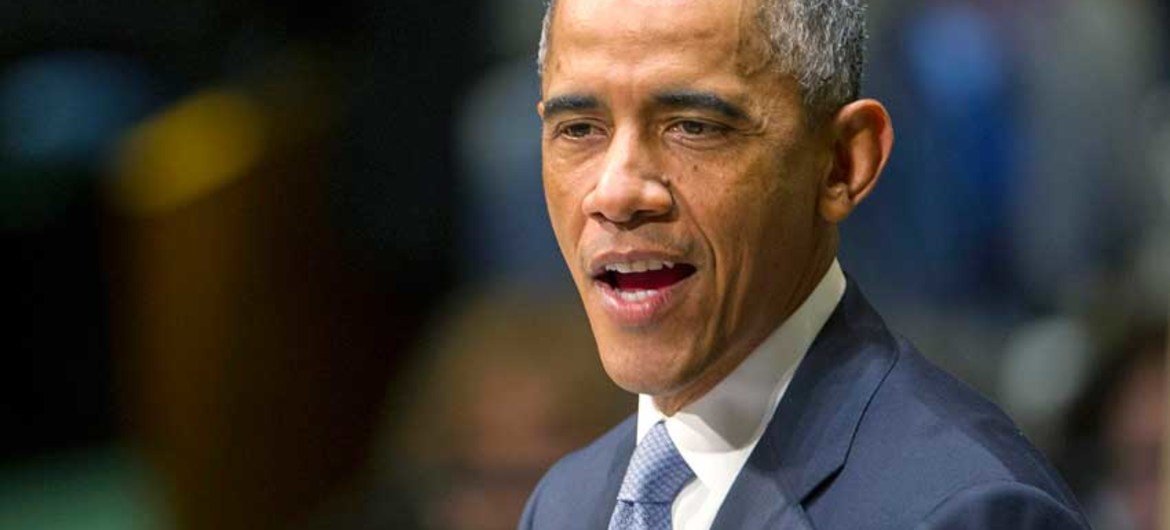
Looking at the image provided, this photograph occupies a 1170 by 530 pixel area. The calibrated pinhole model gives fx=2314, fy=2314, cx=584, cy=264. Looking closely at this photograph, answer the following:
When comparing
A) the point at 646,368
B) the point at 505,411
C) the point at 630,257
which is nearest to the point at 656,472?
the point at 646,368

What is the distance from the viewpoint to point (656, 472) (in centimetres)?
226

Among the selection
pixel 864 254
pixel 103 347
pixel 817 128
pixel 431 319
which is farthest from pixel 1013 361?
pixel 817 128

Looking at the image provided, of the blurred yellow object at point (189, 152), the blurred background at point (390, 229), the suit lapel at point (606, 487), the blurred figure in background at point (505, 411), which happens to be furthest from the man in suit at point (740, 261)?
the blurred yellow object at point (189, 152)

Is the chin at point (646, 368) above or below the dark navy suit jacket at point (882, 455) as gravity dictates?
above

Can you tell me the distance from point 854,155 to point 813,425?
A: 0.88 feet

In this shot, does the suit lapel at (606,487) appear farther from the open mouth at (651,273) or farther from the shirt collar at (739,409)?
the open mouth at (651,273)

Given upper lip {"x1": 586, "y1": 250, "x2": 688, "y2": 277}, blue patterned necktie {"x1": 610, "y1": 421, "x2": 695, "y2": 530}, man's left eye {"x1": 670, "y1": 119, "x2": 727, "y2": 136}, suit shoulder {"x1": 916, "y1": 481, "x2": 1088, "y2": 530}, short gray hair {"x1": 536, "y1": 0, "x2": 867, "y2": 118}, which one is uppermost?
short gray hair {"x1": 536, "y1": 0, "x2": 867, "y2": 118}

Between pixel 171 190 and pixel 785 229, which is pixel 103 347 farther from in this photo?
pixel 785 229

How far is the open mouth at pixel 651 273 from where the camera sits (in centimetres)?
218

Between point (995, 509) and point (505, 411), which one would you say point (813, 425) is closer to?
point (995, 509)

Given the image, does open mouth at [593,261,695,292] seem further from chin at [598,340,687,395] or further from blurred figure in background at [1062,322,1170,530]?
blurred figure in background at [1062,322,1170,530]

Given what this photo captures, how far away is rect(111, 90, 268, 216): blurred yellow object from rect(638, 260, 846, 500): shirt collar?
294cm

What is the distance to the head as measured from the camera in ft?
7.02

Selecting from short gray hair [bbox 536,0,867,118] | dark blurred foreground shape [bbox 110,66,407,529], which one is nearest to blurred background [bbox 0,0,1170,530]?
dark blurred foreground shape [bbox 110,66,407,529]
